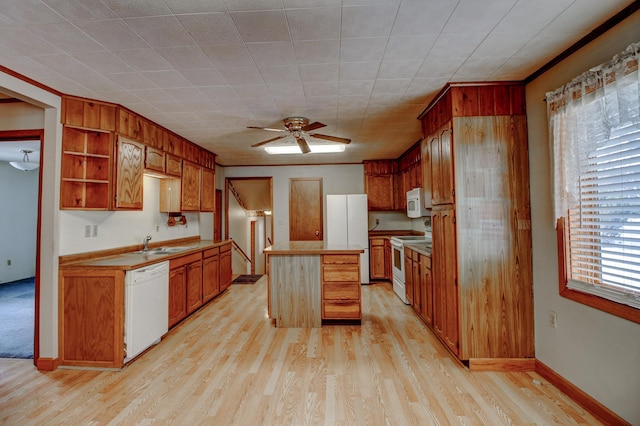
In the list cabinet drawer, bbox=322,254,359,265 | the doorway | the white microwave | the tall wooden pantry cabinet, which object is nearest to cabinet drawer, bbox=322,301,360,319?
cabinet drawer, bbox=322,254,359,265

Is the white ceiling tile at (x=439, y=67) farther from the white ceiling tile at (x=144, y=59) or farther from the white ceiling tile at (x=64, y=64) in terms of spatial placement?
the white ceiling tile at (x=64, y=64)

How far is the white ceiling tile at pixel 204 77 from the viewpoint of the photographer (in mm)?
2248

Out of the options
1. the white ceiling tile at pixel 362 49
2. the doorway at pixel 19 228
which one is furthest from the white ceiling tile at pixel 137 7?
the doorway at pixel 19 228

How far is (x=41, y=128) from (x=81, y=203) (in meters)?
0.73

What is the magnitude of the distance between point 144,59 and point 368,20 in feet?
5.13

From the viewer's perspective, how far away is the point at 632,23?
1614mm

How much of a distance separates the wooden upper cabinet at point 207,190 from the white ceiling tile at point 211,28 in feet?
10.1

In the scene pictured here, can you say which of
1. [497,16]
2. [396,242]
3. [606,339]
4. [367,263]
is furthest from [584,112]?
[367,263]

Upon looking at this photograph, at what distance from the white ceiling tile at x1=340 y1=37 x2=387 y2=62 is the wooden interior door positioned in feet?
13.1

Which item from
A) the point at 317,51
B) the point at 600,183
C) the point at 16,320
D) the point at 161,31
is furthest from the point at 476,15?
the point at 16,320

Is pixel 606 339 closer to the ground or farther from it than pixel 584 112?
closer to the ground

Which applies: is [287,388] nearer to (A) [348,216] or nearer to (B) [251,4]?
(B) [251,4]

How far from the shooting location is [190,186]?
4.29 meters

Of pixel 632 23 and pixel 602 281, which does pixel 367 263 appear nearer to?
pixel 602 281
